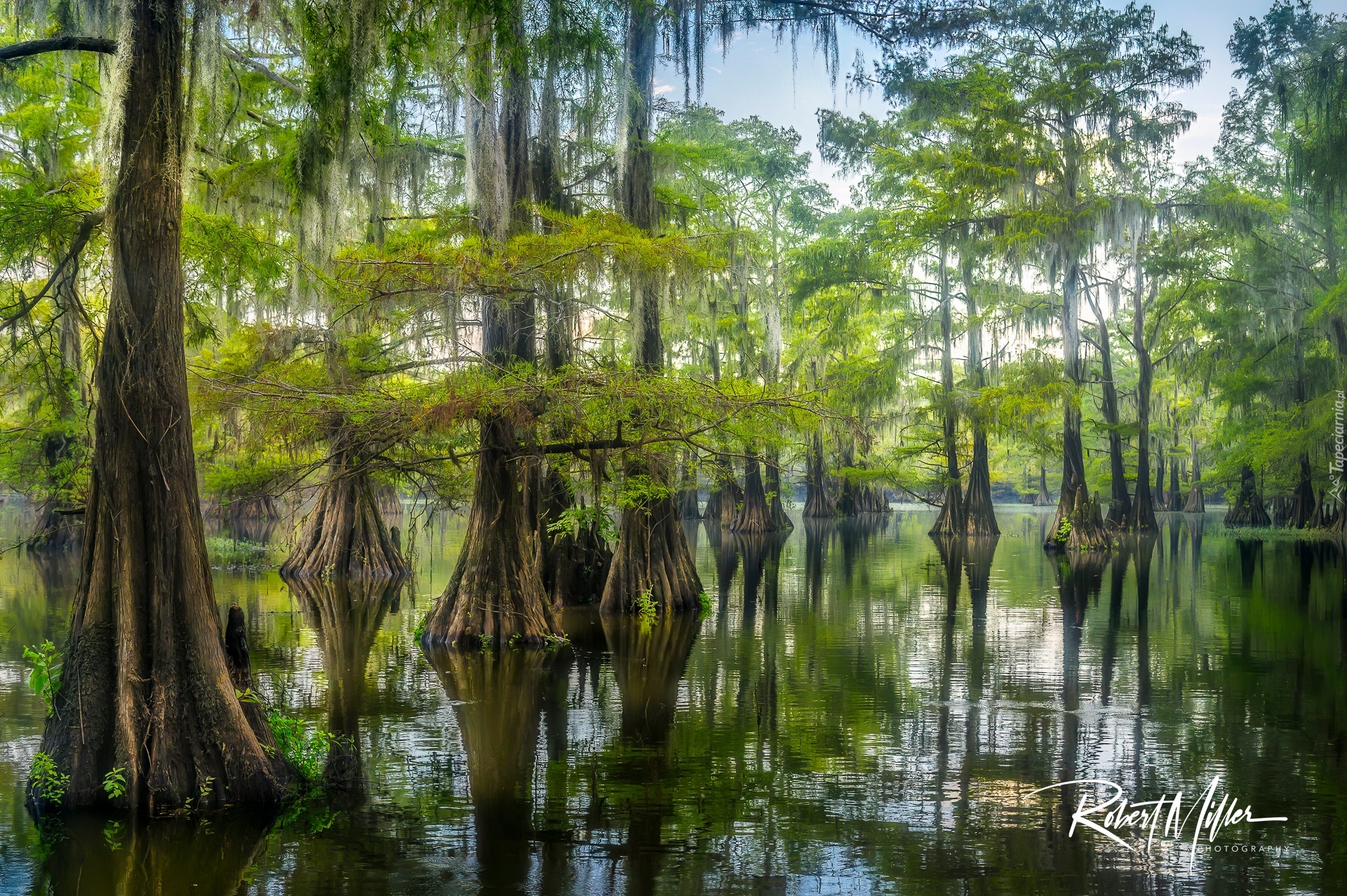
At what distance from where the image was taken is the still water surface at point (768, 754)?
16.5ft

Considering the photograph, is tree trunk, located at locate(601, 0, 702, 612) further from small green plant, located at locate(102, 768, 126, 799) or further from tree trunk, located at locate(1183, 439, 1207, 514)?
tree trunk, located at locate(1183, 439, 1207, 514)

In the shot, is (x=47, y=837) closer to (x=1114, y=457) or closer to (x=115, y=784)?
(x=115, y=784)

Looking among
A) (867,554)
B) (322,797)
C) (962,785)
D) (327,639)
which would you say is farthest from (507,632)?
(867,554)

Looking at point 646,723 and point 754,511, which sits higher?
point 754,511

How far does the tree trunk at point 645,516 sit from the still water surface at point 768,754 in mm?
806

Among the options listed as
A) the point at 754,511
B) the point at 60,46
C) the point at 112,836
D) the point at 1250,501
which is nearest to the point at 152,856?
the point at 112,836

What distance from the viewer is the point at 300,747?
21.3 feet

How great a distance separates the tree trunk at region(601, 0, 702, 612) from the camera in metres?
13.7

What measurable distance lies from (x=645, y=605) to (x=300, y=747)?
7.26 m

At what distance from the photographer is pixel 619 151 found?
12.1 m

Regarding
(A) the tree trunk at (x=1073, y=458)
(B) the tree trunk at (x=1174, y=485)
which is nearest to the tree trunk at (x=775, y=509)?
(A) the tree trunk at (x=1073, y=458)

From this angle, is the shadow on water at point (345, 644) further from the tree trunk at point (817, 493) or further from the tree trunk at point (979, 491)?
the tree trunk at point (817, 493)

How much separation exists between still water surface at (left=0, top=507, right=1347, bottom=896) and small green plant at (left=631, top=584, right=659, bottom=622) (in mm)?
501

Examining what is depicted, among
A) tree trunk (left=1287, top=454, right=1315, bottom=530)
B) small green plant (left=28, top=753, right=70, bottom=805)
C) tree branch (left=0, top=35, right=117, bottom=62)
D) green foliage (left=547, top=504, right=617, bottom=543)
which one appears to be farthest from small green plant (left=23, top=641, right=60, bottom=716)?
tree trunk (left=1287, top=454, right=1315, bottom=530)
